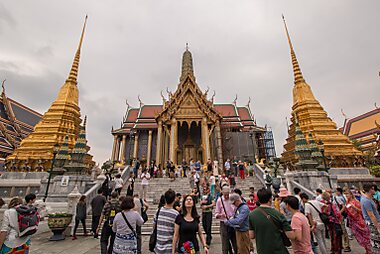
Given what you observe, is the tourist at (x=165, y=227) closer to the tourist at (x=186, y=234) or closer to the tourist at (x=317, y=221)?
the tourist at (x=186, y=234)

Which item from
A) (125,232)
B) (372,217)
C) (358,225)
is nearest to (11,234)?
(125,232)

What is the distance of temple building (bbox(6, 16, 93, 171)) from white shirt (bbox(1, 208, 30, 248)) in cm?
930

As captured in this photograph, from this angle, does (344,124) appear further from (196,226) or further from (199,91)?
(196,226)

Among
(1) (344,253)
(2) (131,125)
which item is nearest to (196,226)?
(1) (344,253)

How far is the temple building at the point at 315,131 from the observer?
42.8 feet

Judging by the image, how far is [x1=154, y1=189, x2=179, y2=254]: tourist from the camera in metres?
2.23

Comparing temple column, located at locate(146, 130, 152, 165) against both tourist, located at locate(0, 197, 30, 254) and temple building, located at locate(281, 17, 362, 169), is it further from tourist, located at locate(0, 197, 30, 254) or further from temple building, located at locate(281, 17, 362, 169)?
tourist, located at locate(0, 197, 30, 254)

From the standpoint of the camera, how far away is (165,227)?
2.29m

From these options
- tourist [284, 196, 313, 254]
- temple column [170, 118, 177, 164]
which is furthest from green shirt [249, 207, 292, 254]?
temple column [170, 118, 177, 164]

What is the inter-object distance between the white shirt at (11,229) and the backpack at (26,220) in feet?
0.13

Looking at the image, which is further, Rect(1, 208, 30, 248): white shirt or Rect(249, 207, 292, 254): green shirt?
Rect(1, 208, 30, 248): white shirt

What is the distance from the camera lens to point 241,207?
3.00 meters

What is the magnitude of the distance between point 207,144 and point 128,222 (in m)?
14.5

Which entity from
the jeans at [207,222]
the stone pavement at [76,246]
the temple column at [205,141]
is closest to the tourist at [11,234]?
the stone pavement at [76,246]
